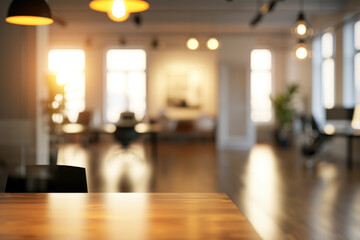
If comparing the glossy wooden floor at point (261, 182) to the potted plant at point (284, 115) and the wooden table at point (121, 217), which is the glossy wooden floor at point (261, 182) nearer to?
the potted plant at point (284, 115)

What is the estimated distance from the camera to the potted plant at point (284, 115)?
12.9 m

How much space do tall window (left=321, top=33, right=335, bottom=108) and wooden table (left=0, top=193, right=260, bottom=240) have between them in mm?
9472

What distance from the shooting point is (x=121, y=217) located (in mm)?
1784

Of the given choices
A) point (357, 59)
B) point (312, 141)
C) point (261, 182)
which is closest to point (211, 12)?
point (357, 59)

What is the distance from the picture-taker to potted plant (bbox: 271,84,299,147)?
1285 cm

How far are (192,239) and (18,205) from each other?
37.0 inches

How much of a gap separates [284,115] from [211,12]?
4124mm

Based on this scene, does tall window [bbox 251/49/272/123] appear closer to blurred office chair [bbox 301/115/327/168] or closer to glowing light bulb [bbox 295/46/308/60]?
blurred office chair [bbox 301/115/327/168]

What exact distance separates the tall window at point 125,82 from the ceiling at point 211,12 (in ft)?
5.51

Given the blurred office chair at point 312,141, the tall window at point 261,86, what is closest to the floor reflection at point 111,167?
the blurred office chair at point 312,141

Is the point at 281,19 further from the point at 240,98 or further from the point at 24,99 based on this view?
the point at 24,99

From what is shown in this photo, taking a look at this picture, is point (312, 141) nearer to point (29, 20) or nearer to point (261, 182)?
point (261, 182)

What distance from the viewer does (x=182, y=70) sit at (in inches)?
599

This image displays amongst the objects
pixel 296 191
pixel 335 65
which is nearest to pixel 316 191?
pixel 296 191
